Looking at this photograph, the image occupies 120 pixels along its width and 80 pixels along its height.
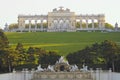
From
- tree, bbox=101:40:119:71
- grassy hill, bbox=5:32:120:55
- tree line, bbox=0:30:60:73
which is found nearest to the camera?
tree line, bbox=0:30:60:73

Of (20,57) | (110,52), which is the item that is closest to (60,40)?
(20,57)

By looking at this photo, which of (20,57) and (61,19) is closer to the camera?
(20,57)

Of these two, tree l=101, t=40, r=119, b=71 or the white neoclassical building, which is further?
the white neoclassical building

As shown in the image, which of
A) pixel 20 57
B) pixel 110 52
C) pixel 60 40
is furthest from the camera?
pixel 60 40

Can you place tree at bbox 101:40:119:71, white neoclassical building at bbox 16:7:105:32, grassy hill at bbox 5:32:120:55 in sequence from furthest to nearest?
white neoclassical building at bbox 16:7:105:32, grassy hill at bbox 5:32:120:55, tree at bbox 101:40:119:71

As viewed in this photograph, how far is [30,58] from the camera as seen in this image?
62750mm

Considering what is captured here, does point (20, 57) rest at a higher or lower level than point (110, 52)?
lower

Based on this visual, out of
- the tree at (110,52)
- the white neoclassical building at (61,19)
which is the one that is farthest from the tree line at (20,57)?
the white neoclassical building at (61,19)

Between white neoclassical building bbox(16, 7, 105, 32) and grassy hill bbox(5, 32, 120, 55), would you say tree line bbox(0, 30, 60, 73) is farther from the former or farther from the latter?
white neoclassical building bbox(16, 7, 105, 32)

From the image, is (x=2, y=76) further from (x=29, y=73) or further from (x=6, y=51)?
(x=6, y=51)

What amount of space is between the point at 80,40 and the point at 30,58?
33.4 meters

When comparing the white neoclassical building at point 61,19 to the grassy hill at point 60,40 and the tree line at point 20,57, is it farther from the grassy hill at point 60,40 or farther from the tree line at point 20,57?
the tree line at point 20,57

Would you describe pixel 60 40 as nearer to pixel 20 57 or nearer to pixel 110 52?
pixel 20 57

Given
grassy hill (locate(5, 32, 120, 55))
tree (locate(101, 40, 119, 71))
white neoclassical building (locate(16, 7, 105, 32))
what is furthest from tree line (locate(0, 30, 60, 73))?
white neoclassical building (locate(16, 7, 105, 32))
